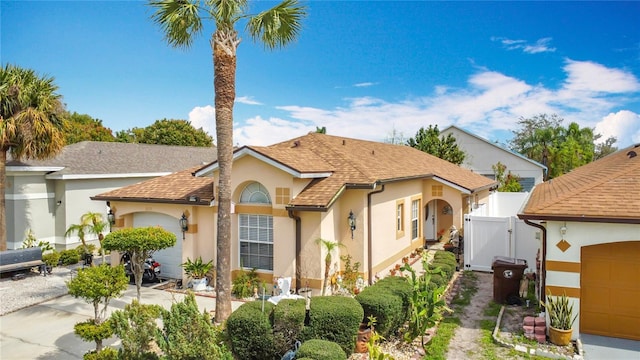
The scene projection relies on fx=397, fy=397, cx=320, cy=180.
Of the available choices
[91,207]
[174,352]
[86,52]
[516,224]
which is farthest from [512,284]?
[86,52]

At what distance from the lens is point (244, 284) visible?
12883 millimetres

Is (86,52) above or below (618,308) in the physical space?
above

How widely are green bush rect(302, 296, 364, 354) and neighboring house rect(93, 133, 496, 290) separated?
4.28 metres

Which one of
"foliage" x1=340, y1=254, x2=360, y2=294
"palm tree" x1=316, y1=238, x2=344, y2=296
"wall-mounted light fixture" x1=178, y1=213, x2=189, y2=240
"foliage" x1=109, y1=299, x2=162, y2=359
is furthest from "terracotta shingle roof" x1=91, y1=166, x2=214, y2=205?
"foliage" x1=109, y1=299, x2=162, y2=359

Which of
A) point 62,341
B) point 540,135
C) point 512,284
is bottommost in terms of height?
point 62,341

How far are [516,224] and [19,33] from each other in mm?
22245

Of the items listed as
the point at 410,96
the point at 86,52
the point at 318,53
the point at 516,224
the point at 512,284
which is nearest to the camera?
the point at 512,284

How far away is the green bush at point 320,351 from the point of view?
6785 millimetres

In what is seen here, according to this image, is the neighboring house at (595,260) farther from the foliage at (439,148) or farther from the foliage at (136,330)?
the foliage at (439,148)

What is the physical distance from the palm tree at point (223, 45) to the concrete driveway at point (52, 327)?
157 cm

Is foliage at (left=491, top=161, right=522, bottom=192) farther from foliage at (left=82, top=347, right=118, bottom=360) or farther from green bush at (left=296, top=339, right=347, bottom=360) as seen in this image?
foliage at (left=82, top=347, right=118, bottom=360)

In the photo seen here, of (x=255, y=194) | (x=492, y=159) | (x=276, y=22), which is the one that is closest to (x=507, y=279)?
(x=255, y=194)

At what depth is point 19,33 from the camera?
57.0 feet

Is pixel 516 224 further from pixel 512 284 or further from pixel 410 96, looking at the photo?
pixel 410 96
